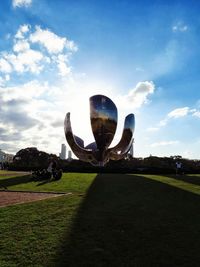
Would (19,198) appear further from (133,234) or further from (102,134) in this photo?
(102,134)

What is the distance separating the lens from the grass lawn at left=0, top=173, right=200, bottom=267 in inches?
184

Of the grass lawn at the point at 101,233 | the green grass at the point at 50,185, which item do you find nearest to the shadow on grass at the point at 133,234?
the grass lawn at the point at 101,233

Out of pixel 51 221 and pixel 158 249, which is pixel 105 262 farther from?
pixel 51 221

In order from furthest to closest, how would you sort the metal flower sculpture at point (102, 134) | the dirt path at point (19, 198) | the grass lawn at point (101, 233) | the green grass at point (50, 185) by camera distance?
the metal flower sculpture at point (102, 134)
the green grass at point (50, 185)
the dirt path at point (19, 198)
the grass lawn at point (101, 233)

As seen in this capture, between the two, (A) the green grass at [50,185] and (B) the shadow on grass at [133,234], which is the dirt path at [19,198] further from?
(B) the shadow on grass at [133,234]

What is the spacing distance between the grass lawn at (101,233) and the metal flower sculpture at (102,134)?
28878 mm

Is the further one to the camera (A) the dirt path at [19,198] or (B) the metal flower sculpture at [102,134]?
(B) the metal flower sculpture at [102,134]

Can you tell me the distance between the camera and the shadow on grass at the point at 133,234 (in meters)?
4.68

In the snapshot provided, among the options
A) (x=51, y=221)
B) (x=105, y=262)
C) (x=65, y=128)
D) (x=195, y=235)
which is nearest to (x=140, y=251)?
(x=105, y=262)

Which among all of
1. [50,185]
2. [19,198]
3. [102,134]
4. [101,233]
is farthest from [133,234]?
[102,134]

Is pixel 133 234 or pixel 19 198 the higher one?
pixel 19 198

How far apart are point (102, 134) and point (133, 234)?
1354 inches

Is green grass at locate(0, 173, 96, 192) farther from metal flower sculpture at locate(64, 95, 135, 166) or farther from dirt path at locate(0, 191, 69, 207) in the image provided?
metal flower sculpture at locate(64, 95, 135, 166)

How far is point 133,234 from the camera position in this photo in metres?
5.98
